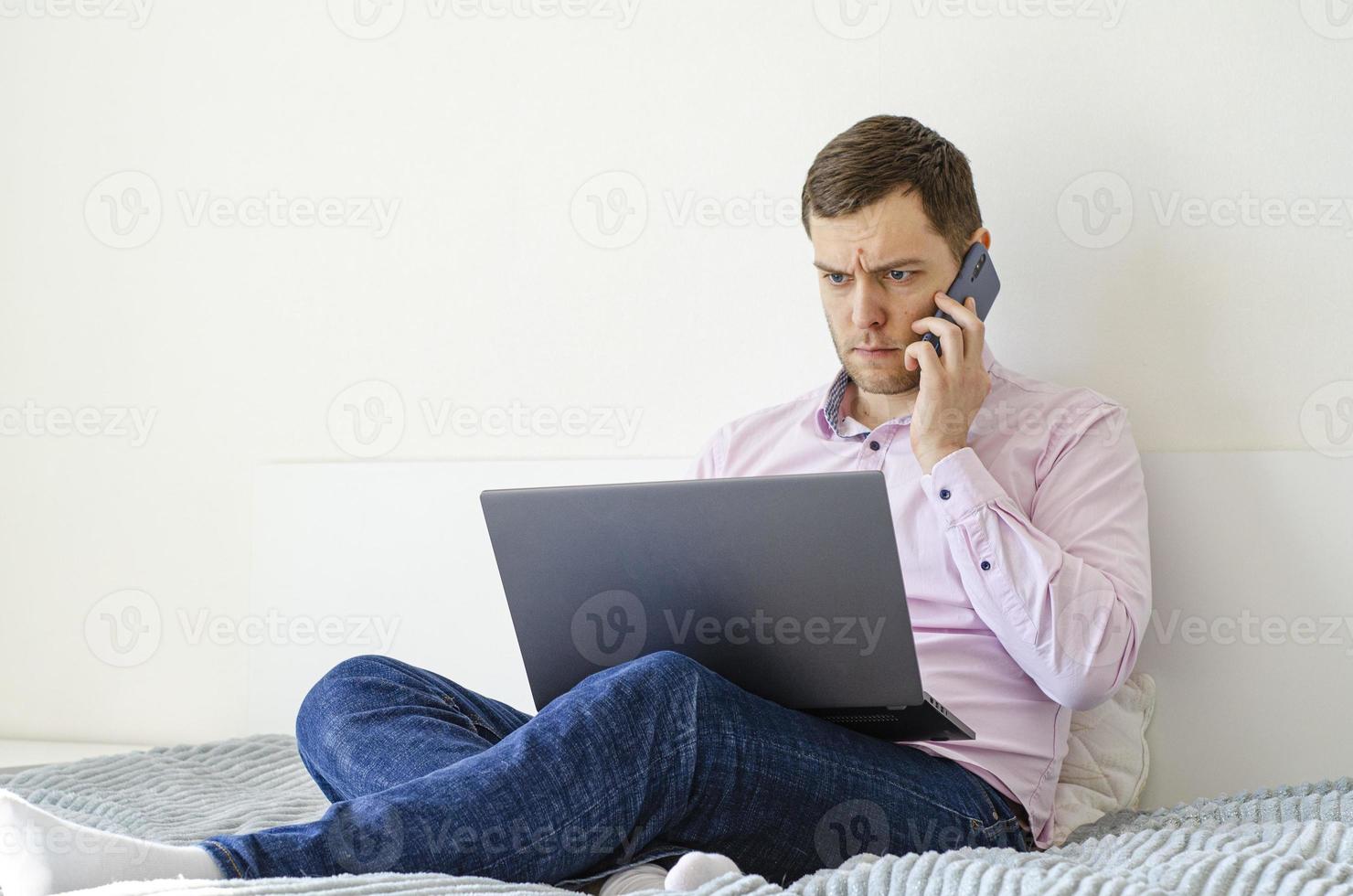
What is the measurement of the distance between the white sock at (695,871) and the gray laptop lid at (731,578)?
0.24m

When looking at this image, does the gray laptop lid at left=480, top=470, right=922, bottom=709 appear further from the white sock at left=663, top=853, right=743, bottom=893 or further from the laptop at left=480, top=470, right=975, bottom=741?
the white sock at left=663, top=853, right=743, bottom=893

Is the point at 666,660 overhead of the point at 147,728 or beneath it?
overhead

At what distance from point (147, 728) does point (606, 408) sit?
0.97m

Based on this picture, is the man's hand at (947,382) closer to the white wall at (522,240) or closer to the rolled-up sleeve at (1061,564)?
the rolled-up sleeve at (1061,564)

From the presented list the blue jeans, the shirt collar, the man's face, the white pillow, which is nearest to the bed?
the white pillow

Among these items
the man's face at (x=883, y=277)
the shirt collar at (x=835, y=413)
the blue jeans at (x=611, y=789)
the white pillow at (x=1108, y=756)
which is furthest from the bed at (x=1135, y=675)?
the man's face at (x=883, y=277)

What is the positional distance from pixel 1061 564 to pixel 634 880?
57 cm

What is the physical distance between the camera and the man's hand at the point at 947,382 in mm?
1379

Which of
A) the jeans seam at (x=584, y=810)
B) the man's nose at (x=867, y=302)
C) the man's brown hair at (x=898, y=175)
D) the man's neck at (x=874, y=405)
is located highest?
the man's brown hair at (x=898, y=175)

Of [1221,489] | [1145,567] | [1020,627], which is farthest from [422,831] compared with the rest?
[1221,489]

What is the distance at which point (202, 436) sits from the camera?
6.59 ft

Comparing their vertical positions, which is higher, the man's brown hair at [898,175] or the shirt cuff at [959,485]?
the man's brown hair at [898,175]

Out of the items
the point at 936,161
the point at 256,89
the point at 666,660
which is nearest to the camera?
the point at 666,660

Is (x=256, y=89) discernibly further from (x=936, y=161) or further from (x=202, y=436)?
(x=936, y=161)
